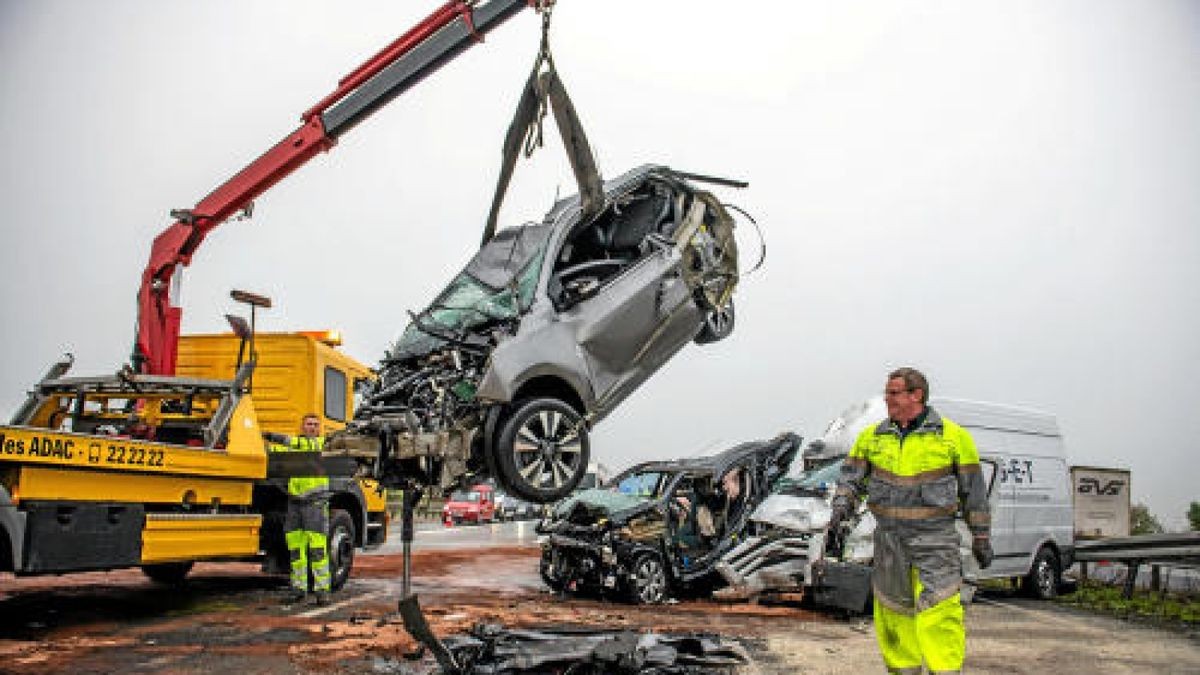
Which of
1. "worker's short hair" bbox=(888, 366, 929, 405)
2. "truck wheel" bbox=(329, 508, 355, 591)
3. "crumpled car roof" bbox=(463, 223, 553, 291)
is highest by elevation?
"crumpled car roof" bbox=(463, 223, 553, 291)

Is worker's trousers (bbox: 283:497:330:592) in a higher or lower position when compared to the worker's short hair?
lower

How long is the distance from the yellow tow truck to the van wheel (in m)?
8.56

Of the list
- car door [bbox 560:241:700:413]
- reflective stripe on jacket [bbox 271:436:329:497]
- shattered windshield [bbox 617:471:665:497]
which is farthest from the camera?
shattered windshield [bbox 617:471:665:497]

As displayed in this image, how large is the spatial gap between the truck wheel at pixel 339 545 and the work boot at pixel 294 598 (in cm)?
36

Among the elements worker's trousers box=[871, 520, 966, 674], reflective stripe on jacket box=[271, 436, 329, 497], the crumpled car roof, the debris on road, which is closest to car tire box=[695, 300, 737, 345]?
the crumpled car roof

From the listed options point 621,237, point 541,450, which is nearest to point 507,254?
point 621,237

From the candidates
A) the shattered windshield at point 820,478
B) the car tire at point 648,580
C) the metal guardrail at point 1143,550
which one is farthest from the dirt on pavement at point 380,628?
the shattered windshield at point 820,478

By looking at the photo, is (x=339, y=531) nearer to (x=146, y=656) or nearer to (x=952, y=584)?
(x=146, y=656)

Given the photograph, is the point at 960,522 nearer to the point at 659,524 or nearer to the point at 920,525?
the point at 659,524

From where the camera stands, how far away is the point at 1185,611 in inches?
400

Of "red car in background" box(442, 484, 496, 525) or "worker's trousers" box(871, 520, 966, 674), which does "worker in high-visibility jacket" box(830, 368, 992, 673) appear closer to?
"worker's trousers" box(871, 520, 966, 674)

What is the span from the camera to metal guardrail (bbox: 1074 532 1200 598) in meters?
10.3

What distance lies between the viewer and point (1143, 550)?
11.0 metres

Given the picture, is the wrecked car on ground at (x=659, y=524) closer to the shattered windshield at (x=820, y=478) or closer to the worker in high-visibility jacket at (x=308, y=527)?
Result: the shattered windshield at (x=820, y=478)
